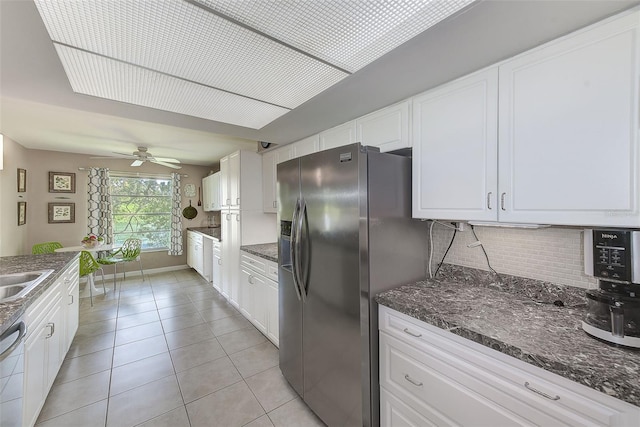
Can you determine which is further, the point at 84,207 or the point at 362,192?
the point at 84,207

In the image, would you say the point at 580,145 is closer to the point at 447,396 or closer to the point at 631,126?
the point at 631,126

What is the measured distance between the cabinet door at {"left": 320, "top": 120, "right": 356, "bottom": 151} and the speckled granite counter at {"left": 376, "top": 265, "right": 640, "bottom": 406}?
1243 millimetres

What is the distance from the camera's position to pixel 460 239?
179cm

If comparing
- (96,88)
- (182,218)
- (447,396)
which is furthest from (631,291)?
(182,218)

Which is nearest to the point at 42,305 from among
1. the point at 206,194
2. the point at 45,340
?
the point at 45,340

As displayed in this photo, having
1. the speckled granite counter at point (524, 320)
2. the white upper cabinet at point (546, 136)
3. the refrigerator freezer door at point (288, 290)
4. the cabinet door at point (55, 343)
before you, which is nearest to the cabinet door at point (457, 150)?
the white upper cabinet at point (546, 136)

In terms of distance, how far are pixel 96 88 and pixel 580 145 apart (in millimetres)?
2618

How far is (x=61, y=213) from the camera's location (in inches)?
177

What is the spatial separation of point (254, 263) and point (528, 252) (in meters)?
2.39

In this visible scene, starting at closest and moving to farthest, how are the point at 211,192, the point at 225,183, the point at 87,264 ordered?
the point at 225,183 → the point at 87,264 → the point at 211,192

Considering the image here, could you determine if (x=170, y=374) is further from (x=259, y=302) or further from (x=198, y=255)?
(x=198, y=255)

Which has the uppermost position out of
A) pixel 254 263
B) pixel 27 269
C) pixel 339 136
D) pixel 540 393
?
pixel 339 136

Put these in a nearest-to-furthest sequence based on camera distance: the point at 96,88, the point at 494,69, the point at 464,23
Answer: the point at 464,23, the point at 494,69, the point at 96,88

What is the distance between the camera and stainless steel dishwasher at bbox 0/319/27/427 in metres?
1.18
